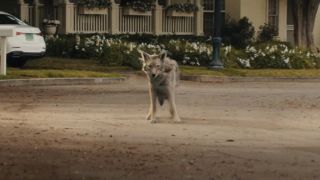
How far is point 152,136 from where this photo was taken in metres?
10.6

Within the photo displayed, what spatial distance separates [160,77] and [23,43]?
10.1m

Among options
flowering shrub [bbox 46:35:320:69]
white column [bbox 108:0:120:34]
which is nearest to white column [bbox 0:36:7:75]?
flowering shrub [bbox 46:35:320:69]

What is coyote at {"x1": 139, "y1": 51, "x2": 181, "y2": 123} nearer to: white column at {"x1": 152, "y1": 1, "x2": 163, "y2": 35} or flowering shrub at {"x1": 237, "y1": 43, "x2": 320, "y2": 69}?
flowering shrub at {"x1": 237, "y1": 43, "x2": 320, "y2": 69}

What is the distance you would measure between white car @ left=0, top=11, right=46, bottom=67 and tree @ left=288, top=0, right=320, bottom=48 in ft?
38.7

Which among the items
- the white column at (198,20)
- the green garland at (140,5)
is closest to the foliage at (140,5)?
the green garland at (140,5)

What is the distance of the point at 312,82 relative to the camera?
22781 mm

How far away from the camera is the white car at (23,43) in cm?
2105

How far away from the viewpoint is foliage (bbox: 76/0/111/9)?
27.4 m

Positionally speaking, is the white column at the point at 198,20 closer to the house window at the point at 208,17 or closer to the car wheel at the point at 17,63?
the house window at the point at 208,17

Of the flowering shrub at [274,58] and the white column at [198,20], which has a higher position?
the white column at [198,20]

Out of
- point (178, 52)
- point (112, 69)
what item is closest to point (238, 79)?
point (178, 52)

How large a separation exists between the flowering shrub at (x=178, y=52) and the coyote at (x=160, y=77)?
37.8 feet

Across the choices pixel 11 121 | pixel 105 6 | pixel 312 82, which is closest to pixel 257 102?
pixel 11 121

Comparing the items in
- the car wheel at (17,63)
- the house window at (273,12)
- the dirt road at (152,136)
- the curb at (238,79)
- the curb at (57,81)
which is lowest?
the dirt road at (152,136)
